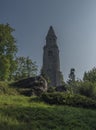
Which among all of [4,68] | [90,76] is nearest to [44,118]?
[4,68]

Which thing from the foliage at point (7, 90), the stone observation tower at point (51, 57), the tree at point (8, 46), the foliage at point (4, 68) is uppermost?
the stone observation tower at point (51, 57)

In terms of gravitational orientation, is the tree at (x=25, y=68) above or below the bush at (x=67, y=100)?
above

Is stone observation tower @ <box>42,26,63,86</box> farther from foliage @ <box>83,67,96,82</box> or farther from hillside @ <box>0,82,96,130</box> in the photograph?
hillside @ <box>0,82,96,130</box>

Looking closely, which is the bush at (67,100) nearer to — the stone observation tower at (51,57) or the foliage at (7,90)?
the foliage at (7,90)

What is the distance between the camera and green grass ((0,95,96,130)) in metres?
18.0

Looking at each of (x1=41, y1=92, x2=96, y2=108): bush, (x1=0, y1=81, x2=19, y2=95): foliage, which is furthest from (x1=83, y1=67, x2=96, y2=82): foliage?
(x1=41, y1=92, x2=96, y2=108): bush

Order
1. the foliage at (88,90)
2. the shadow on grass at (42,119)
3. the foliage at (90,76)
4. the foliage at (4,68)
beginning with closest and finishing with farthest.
A: the shadow on grass at (42,119) → the foliage at (88,90) → the foliage at (4,68) → the foliage at (90,76)

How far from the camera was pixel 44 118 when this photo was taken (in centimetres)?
2036

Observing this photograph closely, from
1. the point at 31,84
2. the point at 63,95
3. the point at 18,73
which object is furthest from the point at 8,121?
the point at 18,73

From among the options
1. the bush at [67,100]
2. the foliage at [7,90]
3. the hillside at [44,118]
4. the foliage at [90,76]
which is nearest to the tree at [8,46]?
the foliage at [90,76]

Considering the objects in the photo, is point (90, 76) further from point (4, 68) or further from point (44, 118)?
point (44, 118)

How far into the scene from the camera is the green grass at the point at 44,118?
708 inches

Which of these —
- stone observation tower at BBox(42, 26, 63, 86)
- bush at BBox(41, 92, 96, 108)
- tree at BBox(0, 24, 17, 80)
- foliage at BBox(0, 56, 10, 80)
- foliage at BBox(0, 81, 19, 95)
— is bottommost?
bush at BBox(41, 92, 96, 108)

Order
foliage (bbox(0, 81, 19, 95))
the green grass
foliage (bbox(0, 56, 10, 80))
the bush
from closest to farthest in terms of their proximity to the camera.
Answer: the green grass → the bush → foliage (bbox(0, 81, 19, 95)) → foliage (bbox(0, 56, 10, 80))
